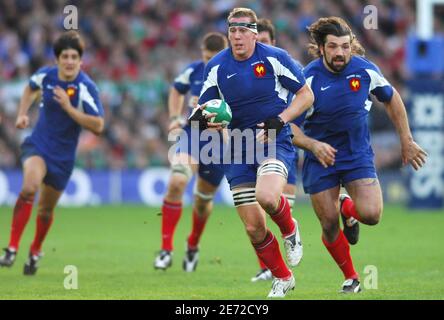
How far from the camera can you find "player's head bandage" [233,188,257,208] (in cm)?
947

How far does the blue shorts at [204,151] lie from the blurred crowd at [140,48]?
38.4 feet

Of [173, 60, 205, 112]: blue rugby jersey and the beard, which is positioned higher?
[173, 60, 205, 112]: blue rugby jersey

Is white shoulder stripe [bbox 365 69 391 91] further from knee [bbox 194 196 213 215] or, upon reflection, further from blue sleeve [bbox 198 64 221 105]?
knee [bbox 194 196 213 215]

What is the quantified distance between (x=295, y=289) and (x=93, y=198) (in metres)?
14.4

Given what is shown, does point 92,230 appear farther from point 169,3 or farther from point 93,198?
point 169,3

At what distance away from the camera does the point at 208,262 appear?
13.2 metres

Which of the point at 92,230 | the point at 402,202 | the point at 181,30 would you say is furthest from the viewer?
the point at 181,30

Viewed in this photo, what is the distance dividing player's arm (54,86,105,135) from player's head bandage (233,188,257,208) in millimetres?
3141

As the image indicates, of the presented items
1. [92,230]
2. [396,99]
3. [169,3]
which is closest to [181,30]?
[169,3]

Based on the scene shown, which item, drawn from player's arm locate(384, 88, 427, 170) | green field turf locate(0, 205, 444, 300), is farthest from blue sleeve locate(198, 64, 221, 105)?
green field turf locate(0, 205, 444, 300)

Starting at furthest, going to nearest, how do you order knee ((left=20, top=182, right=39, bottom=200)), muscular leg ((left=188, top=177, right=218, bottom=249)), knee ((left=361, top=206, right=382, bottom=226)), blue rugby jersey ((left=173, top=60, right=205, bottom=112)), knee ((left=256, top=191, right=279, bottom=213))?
blue rugby jersey ((left=173, top=60, right=205, bottom=112)) < muscular leg ((left=188, top=177, right=218, bottom=249)) < knee ((left=20, top=182, right=39, bottom=200)) < knee ((left=361, top=206, right=382, bottom=226)) < knee ((left=256, top=191, right=279, bottom=213))

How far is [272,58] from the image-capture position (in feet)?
31.5

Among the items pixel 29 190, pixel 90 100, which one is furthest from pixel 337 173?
pixel 29 190

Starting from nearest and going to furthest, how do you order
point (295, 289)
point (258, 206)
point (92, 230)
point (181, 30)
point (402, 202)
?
point (258, 206)
point (295, 289)
point (92, 230)
point (402, 202)
point (181, 30)
